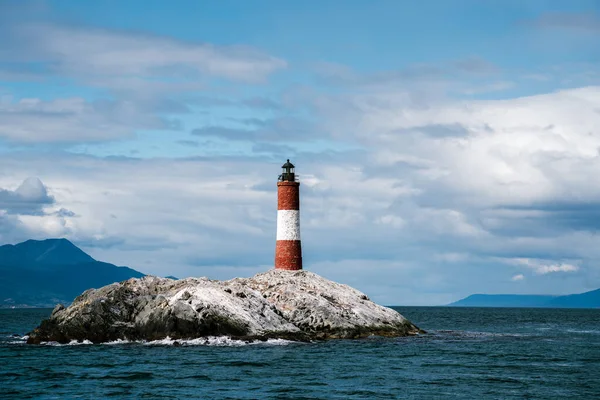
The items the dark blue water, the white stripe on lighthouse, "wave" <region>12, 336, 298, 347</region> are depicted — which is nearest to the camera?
the dark blue water

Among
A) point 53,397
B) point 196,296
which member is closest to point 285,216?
point 196,296

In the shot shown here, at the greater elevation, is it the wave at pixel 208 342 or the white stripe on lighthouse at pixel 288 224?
the white stripe on lighthouse at pixel 288 224

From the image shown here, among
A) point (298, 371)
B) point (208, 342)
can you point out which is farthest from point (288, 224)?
point (298, 371)

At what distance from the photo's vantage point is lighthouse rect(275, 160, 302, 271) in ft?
192

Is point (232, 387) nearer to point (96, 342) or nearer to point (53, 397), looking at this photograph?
point (53, 397)

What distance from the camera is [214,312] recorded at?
48.7m

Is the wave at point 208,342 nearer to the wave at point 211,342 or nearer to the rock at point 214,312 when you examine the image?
the wave at point 211,342

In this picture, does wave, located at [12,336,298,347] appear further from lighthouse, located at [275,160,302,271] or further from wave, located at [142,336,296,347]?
lighthouse, located at [275,160,302,271]

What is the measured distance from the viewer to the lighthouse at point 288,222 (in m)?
58.4

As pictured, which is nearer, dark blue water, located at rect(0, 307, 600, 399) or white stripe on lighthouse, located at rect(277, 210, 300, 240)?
dark blue water, located at rect(0, 307, 600, 399)

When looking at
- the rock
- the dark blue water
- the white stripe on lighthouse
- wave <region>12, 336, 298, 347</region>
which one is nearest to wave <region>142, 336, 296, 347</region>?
wave <region>12, 336, 298, 347</region>

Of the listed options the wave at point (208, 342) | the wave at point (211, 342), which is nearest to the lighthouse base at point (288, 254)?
the wave at point (208, 342)

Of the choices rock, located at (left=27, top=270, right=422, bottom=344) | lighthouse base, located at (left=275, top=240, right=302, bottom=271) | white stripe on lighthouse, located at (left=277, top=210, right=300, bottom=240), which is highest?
white stripe on lighthouse, located at (left=277, top=210, right=300, bottom=240)

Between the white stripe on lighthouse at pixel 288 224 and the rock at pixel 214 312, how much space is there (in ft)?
10.2
